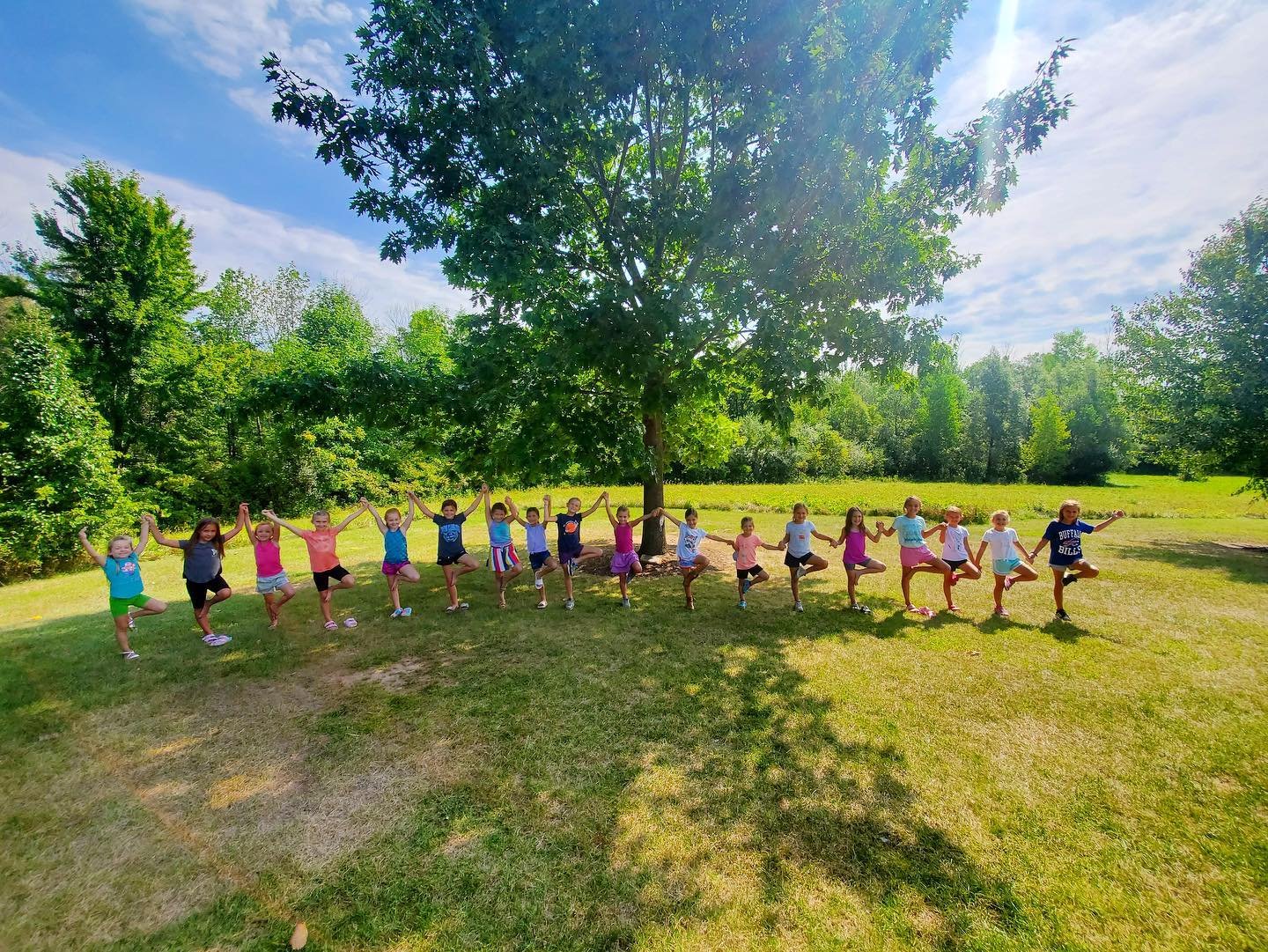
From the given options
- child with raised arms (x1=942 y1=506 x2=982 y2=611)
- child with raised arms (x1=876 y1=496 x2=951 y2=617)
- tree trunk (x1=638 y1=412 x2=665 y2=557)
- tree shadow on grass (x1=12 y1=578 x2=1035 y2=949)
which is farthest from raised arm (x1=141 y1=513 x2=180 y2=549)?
child with raised arms (x1=942 y1=506 x2=982 y2=611)

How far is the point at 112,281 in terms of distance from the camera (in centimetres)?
2308

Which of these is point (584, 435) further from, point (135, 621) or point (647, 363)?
point (135, 621)

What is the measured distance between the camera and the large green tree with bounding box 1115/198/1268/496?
16.1m

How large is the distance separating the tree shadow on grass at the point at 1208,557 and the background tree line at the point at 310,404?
384cm

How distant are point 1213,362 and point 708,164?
62.5ft

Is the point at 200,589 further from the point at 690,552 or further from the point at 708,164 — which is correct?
the point at 708,164

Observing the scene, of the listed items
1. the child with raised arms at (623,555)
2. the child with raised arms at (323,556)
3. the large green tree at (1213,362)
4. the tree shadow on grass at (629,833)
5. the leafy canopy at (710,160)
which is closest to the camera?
the tree shadow on grass at (629,833)

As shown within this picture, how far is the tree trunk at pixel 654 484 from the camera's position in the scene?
490 inches

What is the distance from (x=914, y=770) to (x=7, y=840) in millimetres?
7571

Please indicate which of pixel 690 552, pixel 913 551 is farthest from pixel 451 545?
pixel 913 551

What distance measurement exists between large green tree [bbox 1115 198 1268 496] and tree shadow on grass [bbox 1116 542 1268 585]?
3.42 metres

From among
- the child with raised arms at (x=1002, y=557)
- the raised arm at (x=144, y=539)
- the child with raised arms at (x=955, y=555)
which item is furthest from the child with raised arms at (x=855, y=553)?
the raised arm at (x=144, y=539)

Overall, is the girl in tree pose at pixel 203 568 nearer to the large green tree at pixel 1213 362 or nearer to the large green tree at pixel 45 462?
the large green tree at pixel 45 462

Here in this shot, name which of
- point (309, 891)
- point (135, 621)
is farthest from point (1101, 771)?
point (135, 621)
